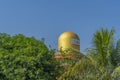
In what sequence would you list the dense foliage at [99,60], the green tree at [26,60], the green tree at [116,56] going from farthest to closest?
the green tree at [26,60], the green tree at [116,56], the dense foliage at [99,60]

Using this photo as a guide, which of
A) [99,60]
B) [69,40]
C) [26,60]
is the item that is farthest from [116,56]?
[69,40]

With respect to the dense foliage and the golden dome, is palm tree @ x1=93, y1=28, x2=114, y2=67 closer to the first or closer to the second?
the dense foliage

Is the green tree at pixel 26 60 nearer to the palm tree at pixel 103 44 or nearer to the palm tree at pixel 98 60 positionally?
the palm tree at pixel 98 60

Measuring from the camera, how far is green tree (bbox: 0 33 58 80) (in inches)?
745

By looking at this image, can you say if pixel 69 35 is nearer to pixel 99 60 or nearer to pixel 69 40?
pixel 69 40

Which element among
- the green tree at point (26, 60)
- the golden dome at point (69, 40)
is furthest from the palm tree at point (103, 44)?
the golden dome at point (69, 40)

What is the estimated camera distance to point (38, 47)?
19828 mm

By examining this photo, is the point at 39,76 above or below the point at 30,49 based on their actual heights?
below

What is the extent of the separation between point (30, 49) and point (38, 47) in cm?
54

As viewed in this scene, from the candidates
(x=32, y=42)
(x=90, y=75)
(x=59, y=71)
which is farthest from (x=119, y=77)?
(x=32, y=42)

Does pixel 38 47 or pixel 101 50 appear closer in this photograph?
pixel 101 50

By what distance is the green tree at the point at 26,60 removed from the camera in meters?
18.9

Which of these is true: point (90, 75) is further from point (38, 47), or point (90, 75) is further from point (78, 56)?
point (38, 47)

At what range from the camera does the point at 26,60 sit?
18922 millimetres
